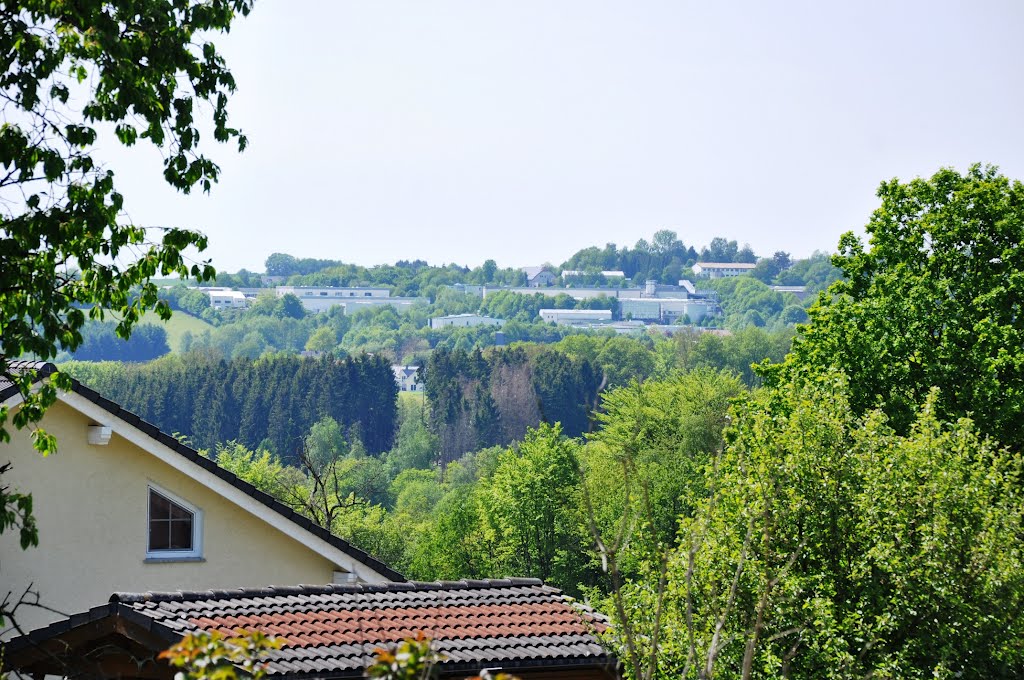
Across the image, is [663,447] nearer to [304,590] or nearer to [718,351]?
[304,590]

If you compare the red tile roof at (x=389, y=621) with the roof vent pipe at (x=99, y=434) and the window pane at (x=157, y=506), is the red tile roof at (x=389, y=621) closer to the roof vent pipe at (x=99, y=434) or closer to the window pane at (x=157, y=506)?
the roof vent pipe at (x=99, y=434)

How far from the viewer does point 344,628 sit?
9.84 metres

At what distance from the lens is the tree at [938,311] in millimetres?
22984

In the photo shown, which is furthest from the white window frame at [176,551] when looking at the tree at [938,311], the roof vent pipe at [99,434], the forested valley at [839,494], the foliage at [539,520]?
the foliage at [539,520]

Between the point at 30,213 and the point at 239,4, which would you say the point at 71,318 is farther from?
the point at 239,4

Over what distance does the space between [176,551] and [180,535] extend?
0.53 ft

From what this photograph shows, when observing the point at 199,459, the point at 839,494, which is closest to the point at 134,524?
the point at 199,459

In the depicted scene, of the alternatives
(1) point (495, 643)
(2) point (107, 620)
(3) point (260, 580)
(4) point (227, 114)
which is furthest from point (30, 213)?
(3) point (260, 580)

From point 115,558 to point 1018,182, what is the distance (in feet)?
59.9

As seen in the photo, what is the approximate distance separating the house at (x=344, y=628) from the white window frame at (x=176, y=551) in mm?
3166

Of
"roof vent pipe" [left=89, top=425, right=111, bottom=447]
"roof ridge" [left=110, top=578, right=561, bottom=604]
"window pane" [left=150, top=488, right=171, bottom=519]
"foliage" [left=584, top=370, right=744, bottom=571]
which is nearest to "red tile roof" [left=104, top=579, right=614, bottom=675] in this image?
"roof ridge" [left=110, top=578, right=561, bottom=604]

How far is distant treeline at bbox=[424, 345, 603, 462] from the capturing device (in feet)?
463

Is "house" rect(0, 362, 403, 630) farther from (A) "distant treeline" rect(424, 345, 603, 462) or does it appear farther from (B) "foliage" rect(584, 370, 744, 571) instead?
(A) "distant treeline" rect(424, 345, 603, 462)

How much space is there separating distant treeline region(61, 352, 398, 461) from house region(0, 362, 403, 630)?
13493cm
